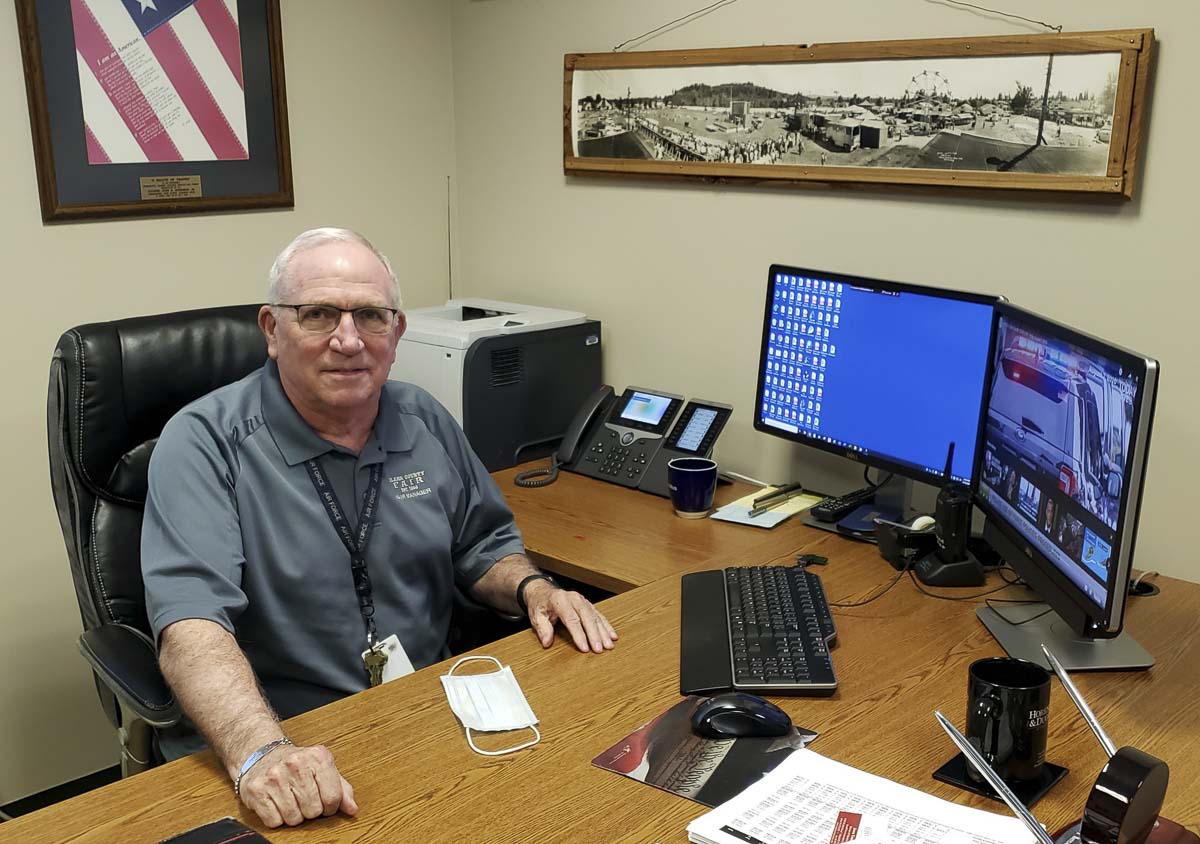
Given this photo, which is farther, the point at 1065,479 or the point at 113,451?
the point at 113,451

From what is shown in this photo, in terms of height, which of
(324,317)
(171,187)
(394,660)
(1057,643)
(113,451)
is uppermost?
(171,187)

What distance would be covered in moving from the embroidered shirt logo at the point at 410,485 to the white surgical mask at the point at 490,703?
1.29 feet

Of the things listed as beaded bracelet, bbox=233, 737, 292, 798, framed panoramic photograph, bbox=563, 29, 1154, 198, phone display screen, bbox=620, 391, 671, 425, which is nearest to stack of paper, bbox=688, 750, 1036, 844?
beaded bracelet, bbox=233, 737, 292, 798

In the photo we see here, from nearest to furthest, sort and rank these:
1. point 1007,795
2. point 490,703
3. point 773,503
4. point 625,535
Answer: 1. point 1007,795
2. point 490,703
3. point 625,535
4. point 773,503

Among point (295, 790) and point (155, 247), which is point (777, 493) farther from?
point (155, 247)

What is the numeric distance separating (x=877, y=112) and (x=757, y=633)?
119cm

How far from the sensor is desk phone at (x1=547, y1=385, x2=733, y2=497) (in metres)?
2.52

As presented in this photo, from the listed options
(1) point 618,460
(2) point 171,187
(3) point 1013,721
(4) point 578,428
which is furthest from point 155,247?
(3) point 1013,721

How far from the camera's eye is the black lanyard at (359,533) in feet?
6.03

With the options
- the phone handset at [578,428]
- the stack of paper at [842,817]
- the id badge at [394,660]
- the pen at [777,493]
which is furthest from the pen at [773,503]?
the stack of paper at [842,817]

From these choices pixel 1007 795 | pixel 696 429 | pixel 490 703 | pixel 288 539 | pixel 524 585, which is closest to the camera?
pixel 1007 795

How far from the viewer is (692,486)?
2.34 m

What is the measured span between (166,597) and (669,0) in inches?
70.9

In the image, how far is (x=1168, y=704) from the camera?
150cm
